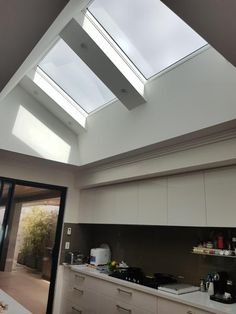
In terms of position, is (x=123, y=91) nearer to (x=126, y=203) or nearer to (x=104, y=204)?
(x=126, y=203)

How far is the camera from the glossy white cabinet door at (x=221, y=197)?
2.51 m

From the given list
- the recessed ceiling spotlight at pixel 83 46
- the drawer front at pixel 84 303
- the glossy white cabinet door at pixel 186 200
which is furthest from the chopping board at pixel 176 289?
the recessed ceiling spotlight at pixel 83 46

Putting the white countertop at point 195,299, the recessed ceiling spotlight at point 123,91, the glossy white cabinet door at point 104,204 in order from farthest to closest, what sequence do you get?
the glossy white cabinet door at point 104,204 → the recessed ceiling spotlight at point 123,91 → the white countertop at point 195,299

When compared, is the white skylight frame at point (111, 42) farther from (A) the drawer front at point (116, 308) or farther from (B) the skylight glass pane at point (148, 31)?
(A) the drawer front at point (116, 308)

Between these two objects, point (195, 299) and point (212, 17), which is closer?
point (212, 17)

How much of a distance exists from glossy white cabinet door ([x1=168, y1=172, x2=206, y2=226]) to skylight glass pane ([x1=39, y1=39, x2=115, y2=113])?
1400mm

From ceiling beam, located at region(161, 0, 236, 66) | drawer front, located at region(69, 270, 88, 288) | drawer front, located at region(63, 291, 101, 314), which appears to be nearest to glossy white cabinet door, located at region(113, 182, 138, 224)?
drawer front, located at region(69, 270, 88, 288)

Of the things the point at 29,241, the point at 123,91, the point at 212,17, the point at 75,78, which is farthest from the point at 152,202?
the point at 212,17

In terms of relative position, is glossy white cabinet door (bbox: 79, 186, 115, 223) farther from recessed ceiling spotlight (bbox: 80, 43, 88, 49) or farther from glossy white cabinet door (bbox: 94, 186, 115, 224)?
recessed ceiling spotlight (bbox: 80, 43, 88, 49)

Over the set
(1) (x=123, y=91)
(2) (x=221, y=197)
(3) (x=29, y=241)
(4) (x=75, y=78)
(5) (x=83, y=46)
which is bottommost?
(3) (x=29, y=241)

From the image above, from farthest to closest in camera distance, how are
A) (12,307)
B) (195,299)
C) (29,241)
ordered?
(29,241), (195,299), (12,307)

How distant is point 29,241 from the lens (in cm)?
408

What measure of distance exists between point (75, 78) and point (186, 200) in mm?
2095

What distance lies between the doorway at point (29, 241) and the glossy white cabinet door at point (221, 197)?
2.68 meters
